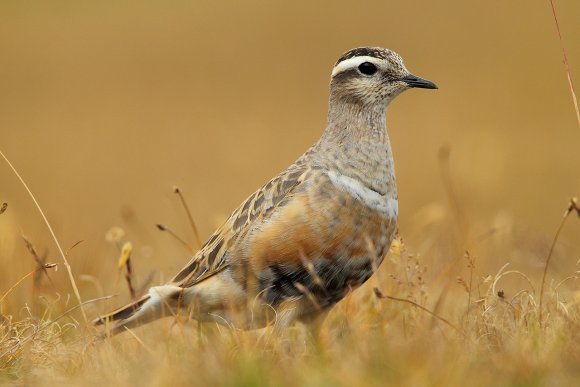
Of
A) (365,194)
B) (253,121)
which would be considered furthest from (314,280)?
(253,121)

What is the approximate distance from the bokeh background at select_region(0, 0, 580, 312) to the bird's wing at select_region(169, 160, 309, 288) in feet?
5.55

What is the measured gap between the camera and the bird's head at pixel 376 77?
8.02m

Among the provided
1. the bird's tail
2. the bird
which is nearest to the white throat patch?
the bird

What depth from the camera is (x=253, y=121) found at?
24.2m

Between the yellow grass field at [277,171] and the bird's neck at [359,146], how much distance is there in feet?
1.91

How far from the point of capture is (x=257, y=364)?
5.47 m

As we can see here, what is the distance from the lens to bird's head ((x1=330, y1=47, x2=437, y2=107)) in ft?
26.3

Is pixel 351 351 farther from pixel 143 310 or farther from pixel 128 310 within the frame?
pixel 128 310

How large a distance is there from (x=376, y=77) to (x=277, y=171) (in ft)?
35.4

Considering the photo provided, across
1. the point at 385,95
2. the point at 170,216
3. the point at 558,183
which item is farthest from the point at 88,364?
the point at 558,183

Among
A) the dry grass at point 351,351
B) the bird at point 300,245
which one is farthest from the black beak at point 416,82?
the dry grass at point 351,351

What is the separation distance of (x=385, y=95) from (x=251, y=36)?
24152 millimetres

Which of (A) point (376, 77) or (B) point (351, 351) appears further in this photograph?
(A) point (376, 77)

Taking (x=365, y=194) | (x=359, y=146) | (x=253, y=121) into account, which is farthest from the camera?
(x=253, y=121)
